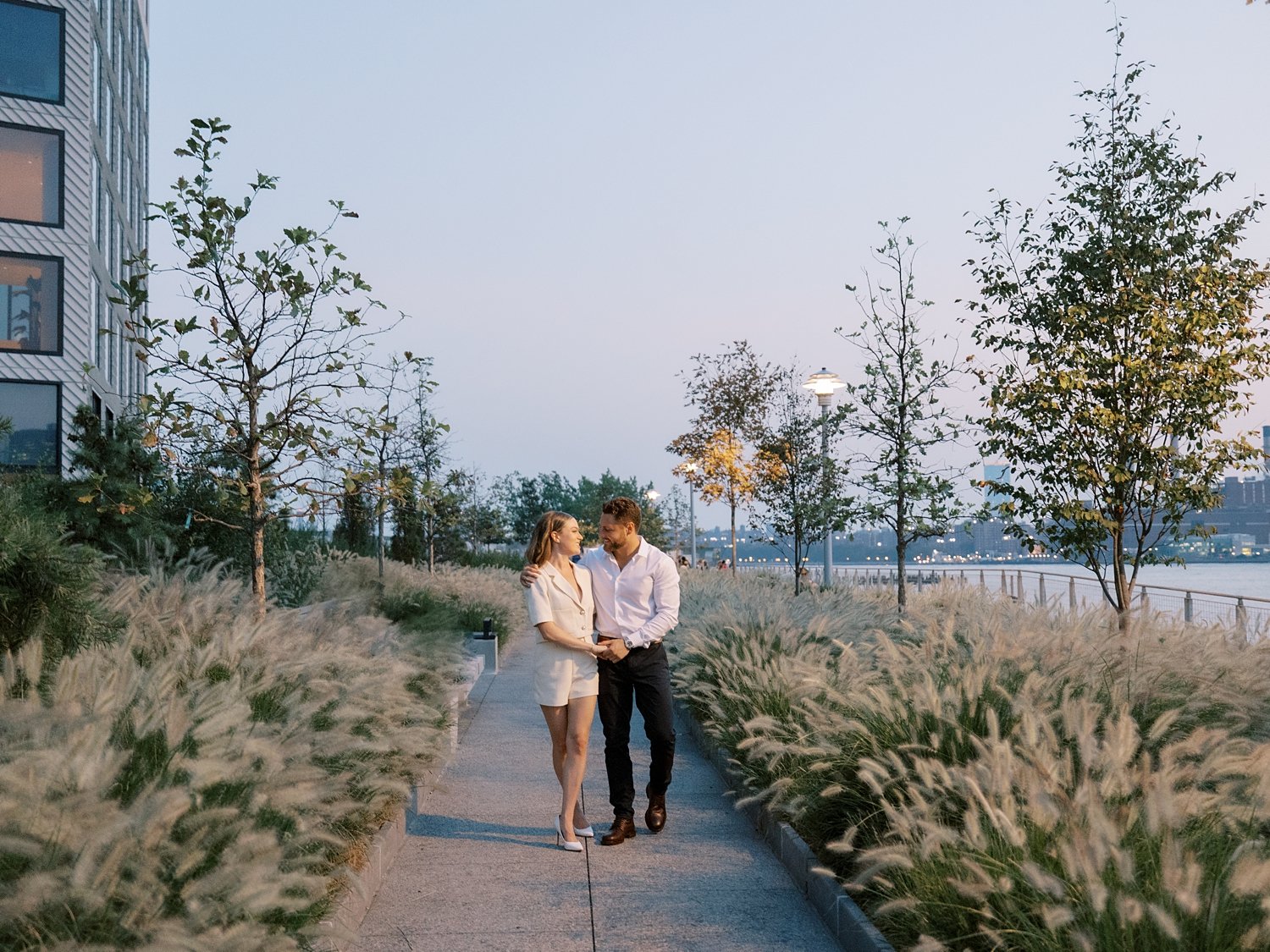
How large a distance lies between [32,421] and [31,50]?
9.59m

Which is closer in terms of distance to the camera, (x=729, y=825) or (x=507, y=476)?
(x=729, y=825)

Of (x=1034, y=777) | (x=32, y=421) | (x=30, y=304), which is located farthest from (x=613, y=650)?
(x=30, y=304)

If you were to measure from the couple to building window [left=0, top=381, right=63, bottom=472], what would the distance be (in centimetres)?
2457

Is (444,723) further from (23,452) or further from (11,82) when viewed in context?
(11,82)

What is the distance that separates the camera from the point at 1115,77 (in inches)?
471

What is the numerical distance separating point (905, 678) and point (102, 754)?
15.2 ft

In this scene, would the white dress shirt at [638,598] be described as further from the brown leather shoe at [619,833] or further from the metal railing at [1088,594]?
the metal railing at [1088,594]

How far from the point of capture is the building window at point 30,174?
1116 inches

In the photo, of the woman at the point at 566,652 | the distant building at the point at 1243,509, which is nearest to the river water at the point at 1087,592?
the distant building at the point at 1243,509

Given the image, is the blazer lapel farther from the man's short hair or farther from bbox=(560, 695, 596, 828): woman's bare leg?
bbox=(560, 695, 596, 828): woman's bare leg

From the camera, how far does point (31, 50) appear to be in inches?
1139

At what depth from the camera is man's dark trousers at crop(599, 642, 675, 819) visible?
22.6 feet

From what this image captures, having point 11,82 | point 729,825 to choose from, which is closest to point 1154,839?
point 729,825

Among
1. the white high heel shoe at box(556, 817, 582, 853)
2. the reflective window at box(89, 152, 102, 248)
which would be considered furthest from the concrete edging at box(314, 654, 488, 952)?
the reflective window at box(89, 152, 102, 248)
